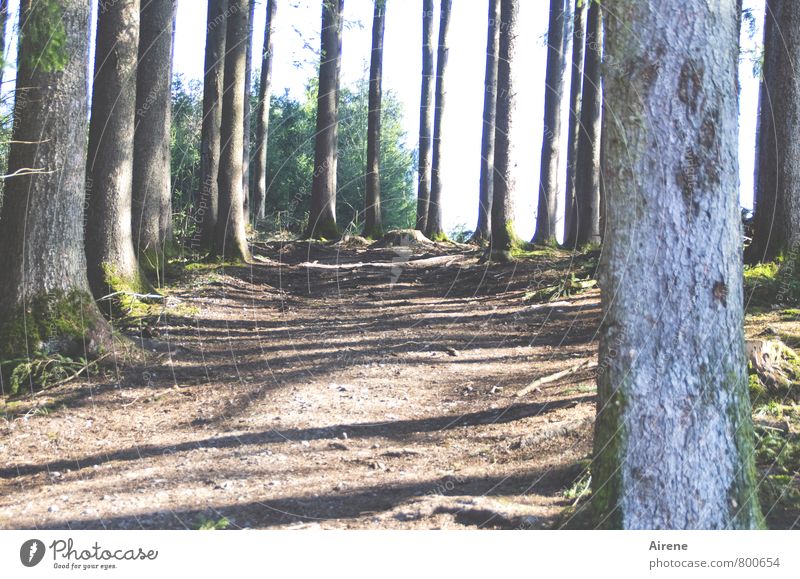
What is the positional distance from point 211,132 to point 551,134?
27.0 feet

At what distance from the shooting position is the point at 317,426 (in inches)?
296

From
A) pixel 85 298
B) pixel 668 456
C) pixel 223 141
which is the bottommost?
pixel 668 456

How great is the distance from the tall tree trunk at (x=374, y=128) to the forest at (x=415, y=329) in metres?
7.40

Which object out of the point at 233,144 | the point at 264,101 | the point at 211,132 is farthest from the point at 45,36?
the point at 264,101

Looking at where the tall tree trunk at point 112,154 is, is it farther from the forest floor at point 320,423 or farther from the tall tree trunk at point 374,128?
the tall tree trunk at point 374,128

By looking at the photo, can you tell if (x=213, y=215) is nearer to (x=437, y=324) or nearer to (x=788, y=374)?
(x=437, y=324)

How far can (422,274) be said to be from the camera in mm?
18266

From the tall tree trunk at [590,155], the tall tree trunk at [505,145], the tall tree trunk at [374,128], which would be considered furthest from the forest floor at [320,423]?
the tall tree trunk at [374,128]

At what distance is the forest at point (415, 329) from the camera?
4.23 meters

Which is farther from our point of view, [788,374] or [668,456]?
[788,374]

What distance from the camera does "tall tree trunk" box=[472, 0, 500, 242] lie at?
2186 cm

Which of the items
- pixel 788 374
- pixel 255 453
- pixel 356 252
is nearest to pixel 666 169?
pixel 788 374

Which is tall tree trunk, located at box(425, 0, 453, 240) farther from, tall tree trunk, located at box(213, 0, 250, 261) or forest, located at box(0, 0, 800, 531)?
tall tree trunk, located at box(213, 0, 250, 261)

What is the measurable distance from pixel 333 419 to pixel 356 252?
14.4 m
